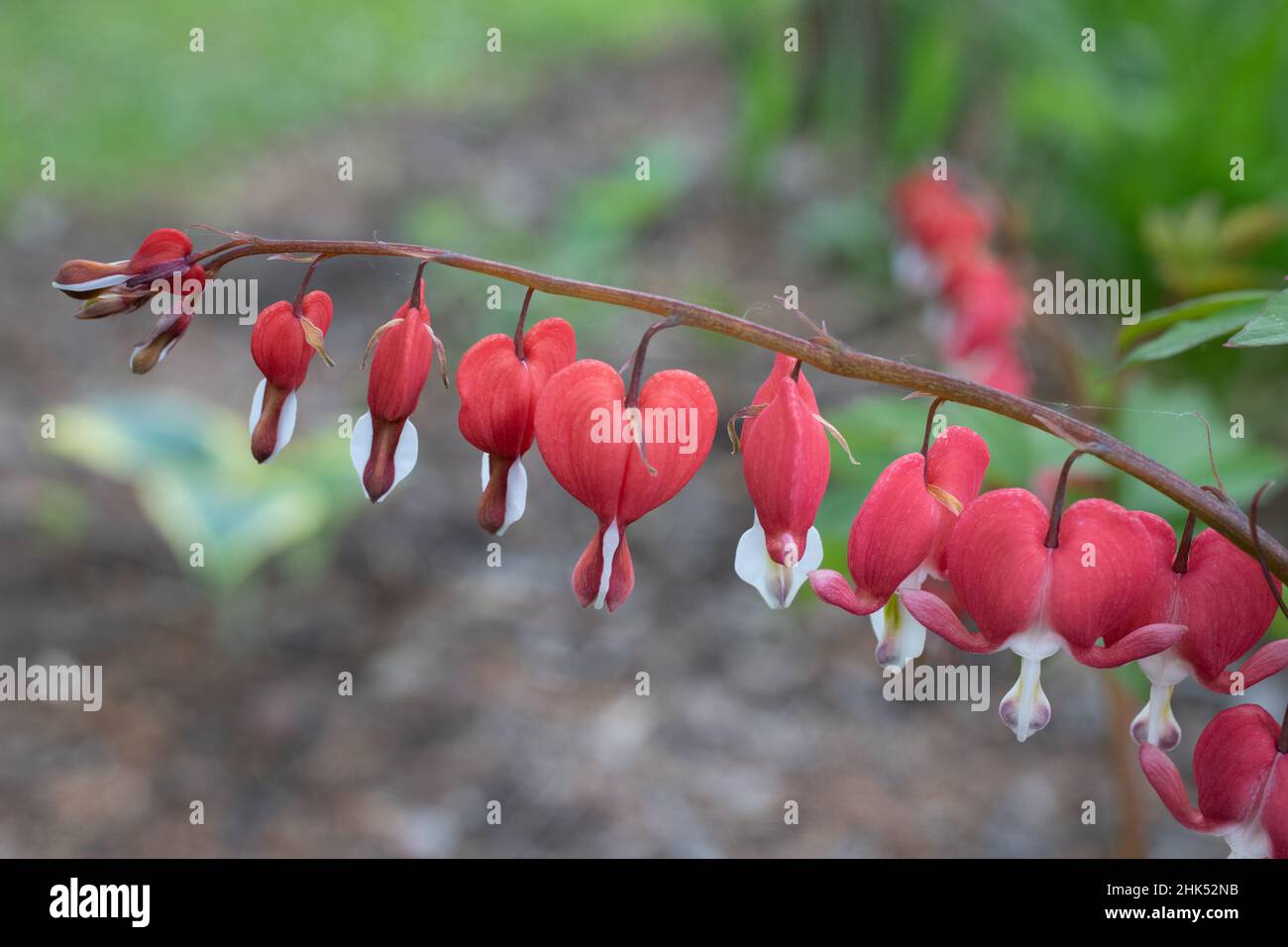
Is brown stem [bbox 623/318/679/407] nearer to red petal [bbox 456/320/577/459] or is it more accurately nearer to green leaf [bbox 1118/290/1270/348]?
red petal [bbox 456/320/577/459]

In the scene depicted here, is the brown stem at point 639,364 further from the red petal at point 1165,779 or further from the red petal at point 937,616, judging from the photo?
the red petal at point 1165,779

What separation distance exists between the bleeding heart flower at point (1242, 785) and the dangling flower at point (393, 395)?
0.47 m

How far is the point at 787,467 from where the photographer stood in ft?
2.15

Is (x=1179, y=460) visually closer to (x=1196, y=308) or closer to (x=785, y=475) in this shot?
(x=1196, y=308)

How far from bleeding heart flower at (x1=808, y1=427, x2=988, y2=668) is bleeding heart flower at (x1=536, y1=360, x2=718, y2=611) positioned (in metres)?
0.11

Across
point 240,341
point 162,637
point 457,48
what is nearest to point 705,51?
point 457,48

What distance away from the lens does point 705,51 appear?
512cm

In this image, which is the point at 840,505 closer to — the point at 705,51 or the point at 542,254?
the point at 542,254

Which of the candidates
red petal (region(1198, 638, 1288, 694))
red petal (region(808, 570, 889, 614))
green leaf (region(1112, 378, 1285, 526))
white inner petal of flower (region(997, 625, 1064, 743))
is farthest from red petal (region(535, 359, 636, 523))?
green leaf (region(1112, 378, 1285, 526))

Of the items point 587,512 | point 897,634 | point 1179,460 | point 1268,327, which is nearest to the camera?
point 1268,327

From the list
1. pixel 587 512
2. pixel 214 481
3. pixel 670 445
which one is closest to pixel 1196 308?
pixel 670 445

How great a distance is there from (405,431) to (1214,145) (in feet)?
8.38

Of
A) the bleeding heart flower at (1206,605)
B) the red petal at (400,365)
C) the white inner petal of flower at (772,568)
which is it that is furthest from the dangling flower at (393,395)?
the bleeding heart flower at (1206,605)

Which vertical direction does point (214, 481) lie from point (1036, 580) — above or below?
above
